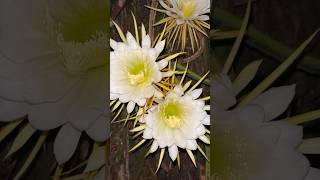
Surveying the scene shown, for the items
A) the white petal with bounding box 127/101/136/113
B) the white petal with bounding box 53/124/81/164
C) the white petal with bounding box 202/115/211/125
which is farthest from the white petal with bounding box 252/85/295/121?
the white petal with bounding box 53/124/81/164

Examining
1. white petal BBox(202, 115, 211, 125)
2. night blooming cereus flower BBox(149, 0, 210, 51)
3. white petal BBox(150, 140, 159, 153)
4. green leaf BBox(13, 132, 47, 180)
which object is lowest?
green leaf BBox(13, 132, 47, 180)

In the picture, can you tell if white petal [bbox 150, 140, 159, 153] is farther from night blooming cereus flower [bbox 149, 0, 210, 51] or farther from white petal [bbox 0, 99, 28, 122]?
white petal [bbox 0, 99, 28, 122]

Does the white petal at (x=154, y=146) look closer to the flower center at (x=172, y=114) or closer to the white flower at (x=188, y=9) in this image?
the flower center at (x=172, y=114)

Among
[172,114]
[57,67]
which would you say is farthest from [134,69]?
[57,67]

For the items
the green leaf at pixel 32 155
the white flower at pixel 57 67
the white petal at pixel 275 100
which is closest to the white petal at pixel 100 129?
the white flower at pixel 57 67

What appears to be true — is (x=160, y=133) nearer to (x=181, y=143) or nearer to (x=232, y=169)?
(x=181, y=143)

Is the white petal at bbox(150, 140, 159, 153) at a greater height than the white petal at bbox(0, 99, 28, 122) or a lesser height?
lesser

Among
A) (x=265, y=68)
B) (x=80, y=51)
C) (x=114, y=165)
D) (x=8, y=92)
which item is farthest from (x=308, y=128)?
(x=8, y=92)

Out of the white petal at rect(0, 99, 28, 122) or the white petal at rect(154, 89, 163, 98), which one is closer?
the white petal at rect(154, 89, 163, 98)
